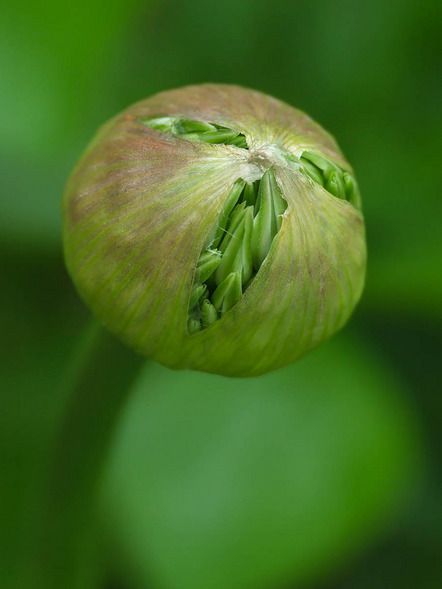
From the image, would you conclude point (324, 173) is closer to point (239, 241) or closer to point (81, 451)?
point (239, 241)

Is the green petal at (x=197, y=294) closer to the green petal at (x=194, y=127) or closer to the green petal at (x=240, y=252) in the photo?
the green petal at (x=240, y=252)

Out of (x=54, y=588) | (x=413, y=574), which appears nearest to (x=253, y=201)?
(x=54, y=588)

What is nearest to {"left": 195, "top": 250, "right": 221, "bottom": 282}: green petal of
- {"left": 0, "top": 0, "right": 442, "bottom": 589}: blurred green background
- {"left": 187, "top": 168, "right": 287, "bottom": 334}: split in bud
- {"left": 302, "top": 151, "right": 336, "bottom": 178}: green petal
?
{"left": 187, "top": 168, "right": 287, "bottom": 334}: split in bud

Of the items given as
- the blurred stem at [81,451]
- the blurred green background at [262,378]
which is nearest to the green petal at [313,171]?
the blurred stem at [81,451]

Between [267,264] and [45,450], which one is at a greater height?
[267,264]

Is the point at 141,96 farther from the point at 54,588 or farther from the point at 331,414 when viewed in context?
the point at 54,588

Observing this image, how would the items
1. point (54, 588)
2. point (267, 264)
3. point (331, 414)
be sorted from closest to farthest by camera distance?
point (267, 264) → point (54, 588) → point (331, 414)

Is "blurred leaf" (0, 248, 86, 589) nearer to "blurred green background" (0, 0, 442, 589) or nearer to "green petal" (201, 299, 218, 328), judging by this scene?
"blurred green background" (0, 0, 442, 589)
